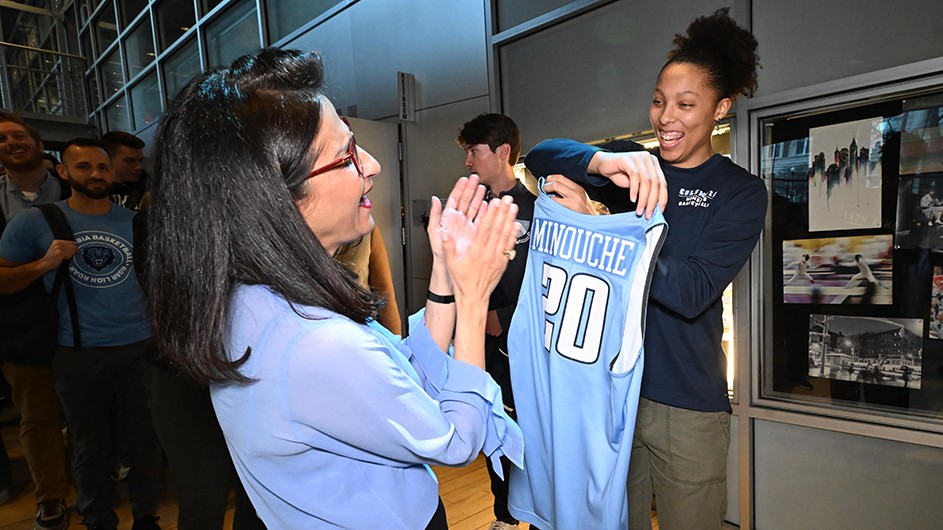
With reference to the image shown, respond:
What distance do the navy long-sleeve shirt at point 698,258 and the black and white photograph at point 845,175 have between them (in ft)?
3.72

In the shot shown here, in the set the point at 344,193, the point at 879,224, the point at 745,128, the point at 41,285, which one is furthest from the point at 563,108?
the point at 41,285

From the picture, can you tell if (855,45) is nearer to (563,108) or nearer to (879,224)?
(879,224)

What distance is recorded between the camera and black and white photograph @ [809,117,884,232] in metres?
2.08

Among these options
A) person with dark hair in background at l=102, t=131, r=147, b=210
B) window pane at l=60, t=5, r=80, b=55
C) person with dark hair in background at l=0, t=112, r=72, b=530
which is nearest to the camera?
person with dark hair in background at l=0, t=112, r=72, b=530

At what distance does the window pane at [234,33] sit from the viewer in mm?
5543

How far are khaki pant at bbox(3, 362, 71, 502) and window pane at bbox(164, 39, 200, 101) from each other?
5.11 metres

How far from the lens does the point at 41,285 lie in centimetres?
241

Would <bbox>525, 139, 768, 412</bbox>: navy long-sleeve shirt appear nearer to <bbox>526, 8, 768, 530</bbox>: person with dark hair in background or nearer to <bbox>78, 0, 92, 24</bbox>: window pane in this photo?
<bbox>526, 8, 768, 530</bbox>: person with dark hair in background

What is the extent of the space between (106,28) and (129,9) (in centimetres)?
151

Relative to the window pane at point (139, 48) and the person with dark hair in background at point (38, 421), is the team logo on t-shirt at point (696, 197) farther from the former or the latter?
the window pane at point (139, 48)

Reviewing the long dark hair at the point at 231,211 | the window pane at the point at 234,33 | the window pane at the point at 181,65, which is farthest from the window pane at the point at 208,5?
the long dark hair at the point at 231,211

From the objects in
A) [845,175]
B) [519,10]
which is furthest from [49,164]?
[845,175]

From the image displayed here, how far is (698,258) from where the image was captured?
1.27 metres

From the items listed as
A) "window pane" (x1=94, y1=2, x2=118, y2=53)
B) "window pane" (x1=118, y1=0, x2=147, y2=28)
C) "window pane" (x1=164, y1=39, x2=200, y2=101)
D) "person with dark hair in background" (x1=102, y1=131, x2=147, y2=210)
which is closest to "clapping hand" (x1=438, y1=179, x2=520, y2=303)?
"person with dark hair in background" (x1=102, y1=131, x2=147, y2=210)
